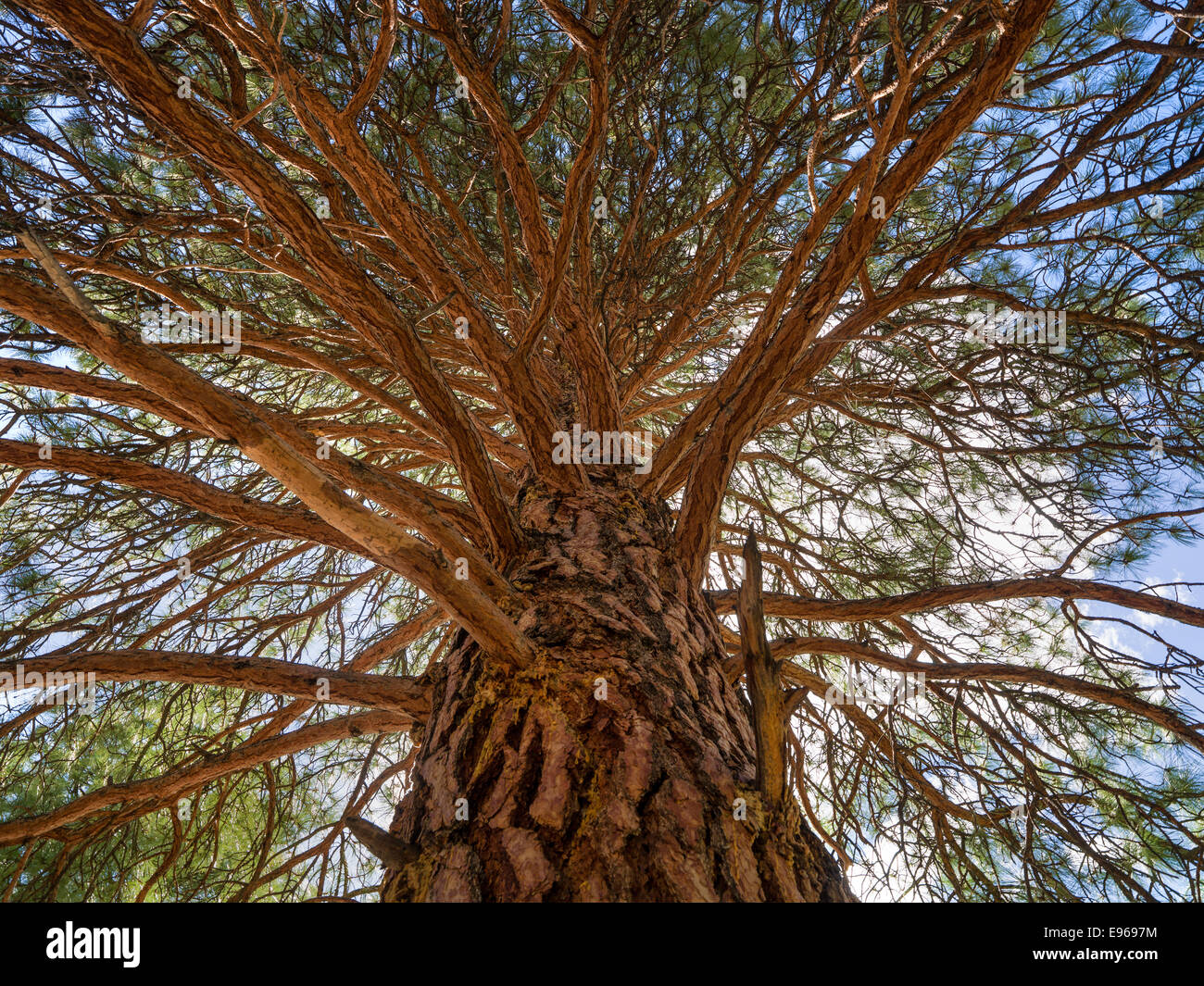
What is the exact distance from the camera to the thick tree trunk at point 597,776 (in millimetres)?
1124

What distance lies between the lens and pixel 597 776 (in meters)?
1.28

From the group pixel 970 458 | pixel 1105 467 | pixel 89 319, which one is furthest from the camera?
pixel 970 458

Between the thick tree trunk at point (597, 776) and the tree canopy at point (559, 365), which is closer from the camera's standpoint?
the thick tree trunk at point (597, 776)

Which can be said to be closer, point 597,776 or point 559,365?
point 597,776

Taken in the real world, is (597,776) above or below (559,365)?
below

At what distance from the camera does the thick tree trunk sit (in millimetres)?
1124

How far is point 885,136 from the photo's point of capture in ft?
5.41

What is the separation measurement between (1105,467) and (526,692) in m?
2.90

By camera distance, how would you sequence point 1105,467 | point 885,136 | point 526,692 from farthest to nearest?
point 1105,467 → point 885,136 → point 526,692

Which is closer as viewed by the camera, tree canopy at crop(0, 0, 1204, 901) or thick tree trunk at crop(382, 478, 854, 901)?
thick tree trunk at crop(382, 478, 854, 901)

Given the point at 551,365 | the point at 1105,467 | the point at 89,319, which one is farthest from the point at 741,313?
the point at 89,319

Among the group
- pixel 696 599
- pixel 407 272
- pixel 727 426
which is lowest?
pixel 696 599
